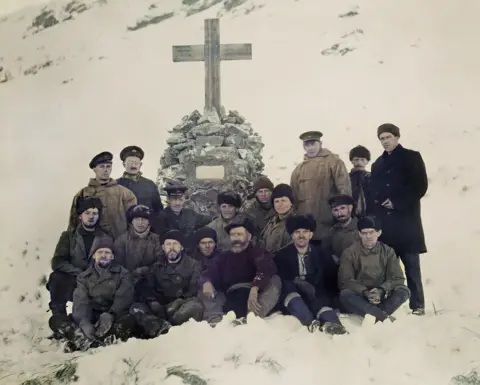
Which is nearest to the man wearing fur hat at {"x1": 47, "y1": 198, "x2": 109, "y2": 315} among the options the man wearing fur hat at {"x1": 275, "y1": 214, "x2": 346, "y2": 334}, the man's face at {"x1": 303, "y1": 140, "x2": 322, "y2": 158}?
the man wearing fur hat at {"x1": 275, "y1": 214, "x2": 346, "y2": 334}

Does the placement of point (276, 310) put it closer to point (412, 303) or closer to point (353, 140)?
point (412, 303)

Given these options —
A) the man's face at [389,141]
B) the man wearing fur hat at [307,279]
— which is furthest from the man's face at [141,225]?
the man's face at [389,141]

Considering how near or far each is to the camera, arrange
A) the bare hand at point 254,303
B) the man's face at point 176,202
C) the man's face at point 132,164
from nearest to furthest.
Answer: the bare hand at point 254,303
the man's face at point 176,202
the man's face at point 132,164

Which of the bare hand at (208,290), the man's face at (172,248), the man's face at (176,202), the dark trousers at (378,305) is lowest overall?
the dark trousers at (378,305)

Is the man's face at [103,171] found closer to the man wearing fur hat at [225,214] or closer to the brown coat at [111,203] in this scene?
the brown coat at [111,203]

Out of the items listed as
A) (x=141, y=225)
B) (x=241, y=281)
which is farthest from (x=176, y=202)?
(x=241, y=281)

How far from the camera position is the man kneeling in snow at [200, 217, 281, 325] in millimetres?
3027

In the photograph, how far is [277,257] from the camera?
10.1ft

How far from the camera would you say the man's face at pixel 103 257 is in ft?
10.4

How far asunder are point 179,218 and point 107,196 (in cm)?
44

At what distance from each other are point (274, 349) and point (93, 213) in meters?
1.26

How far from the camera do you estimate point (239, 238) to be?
10.3 feet

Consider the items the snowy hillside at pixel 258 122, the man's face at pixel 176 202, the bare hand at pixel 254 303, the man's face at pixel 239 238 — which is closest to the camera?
the snowy hillside at pixel 258 122

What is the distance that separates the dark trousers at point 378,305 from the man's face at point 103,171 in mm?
1485
